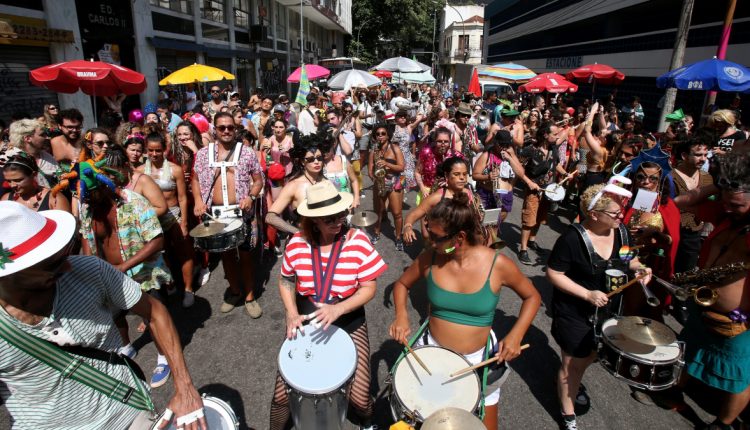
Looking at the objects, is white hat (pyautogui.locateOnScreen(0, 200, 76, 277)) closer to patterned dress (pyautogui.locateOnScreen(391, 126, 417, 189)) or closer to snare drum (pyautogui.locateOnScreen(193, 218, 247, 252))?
snare drum (pyautogui.locateOnScreen(193, 218, 247, 252))

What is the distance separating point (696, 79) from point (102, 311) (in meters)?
9.79

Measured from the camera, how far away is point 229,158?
493 centimetres

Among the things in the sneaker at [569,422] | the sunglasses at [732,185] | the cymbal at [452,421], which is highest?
the sunglasses at [732,185]

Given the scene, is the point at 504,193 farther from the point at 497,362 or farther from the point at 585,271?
the point at 497,362

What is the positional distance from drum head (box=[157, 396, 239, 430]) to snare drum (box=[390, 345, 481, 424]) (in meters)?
0.87

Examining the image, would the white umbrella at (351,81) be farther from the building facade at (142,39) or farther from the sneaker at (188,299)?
the sneaker at (188,299)

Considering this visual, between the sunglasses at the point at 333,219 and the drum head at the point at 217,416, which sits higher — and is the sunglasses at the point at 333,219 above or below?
above

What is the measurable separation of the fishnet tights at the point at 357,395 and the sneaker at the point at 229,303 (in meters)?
2.45

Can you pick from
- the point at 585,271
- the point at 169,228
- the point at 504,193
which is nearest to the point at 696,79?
the point at 504,193

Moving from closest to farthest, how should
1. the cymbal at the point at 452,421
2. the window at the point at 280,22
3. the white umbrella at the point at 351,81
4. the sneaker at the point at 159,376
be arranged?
the cymbal at the point at 452,421 < the sneaker at the point at 159,376 < the white umbrella at the point at 351,81 < the window at the point at 280,22

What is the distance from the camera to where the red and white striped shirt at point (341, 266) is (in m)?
2.73

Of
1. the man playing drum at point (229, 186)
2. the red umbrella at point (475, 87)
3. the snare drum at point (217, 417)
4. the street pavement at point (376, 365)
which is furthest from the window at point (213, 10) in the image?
the snare drum at point (217, 417)

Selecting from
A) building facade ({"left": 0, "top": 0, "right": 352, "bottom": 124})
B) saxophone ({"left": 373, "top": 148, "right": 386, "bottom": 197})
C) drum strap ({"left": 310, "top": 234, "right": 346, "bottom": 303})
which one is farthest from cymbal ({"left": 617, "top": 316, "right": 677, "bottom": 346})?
Answer: building facade ({"left": 0, "top": 0, "right": 352, "bottom": 124})

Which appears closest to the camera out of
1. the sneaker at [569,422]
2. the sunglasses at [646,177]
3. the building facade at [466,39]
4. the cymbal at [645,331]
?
the cymbal at [645,331]
